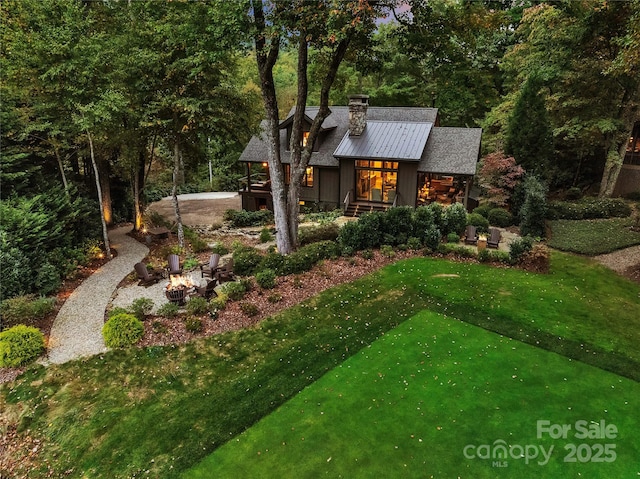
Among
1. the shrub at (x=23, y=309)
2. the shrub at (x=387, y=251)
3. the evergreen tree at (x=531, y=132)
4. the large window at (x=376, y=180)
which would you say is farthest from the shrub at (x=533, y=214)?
the shrub at (x=23, y=309)

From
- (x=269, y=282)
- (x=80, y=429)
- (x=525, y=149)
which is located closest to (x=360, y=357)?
(x=269, y=282)

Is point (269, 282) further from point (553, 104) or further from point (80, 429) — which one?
point (553, 104)

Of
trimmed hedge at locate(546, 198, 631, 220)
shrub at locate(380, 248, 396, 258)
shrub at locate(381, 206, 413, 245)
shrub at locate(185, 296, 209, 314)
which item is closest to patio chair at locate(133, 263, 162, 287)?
shrub at locate(185, 296, 209, 314)

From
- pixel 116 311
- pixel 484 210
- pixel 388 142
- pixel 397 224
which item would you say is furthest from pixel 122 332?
pixel 484 210

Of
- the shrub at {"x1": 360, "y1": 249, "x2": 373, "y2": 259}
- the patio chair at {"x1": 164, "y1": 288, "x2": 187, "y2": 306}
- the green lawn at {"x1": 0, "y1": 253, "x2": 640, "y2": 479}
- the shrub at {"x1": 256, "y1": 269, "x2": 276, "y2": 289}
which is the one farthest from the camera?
the shrub at {"x1": 360, "y1": 249, "x2": 373, "y2": 259}

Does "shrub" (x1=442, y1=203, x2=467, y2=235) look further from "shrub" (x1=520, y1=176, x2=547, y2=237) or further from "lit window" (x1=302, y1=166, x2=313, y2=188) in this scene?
"lit window" (x1=302, y1=166, x2=313, y2=188)
